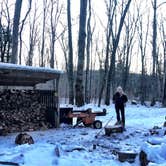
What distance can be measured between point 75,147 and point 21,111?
5761 millimetres

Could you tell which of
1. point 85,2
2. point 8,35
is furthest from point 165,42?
point 85,2

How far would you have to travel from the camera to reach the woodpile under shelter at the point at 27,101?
16047 millimetres

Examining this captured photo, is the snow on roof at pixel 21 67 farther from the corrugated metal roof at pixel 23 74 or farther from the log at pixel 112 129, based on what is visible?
the log at pixel 112 129

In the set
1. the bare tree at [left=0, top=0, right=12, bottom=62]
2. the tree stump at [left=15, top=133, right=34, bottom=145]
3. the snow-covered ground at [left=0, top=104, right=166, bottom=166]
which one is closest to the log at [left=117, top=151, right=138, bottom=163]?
the snow-covered ground at [left=0, top=104, right=166, bottom=166]

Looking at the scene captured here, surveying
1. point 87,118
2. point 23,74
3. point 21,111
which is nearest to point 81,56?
point 87,118

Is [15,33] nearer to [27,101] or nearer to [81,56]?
[81,56]

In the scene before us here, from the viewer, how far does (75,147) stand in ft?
38.5

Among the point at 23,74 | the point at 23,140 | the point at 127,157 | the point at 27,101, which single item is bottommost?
the point at 127,157

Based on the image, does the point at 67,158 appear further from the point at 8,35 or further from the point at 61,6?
the point at 61,6

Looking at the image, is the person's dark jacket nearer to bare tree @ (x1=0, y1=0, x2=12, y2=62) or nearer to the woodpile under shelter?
the woodpile under shelter

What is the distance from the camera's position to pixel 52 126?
17516mm

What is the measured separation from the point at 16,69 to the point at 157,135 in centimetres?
545

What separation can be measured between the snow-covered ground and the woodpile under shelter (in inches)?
34.5

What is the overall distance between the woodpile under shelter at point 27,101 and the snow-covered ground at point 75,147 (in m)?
0.88
